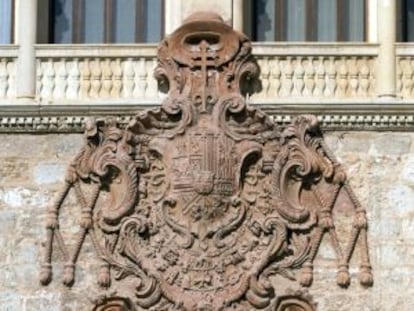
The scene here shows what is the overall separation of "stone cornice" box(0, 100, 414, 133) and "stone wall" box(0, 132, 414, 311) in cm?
9

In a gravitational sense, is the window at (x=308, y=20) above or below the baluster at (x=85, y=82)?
above

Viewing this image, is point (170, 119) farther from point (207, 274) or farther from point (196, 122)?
point (207, 274)

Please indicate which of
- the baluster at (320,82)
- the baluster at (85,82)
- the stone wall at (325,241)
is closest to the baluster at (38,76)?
the baluster at (85,82)

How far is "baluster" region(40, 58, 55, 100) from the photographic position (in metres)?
16.4

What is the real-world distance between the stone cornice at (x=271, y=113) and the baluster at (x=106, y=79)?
21 cm

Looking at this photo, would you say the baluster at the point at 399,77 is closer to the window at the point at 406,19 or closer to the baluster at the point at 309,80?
the window at the point at 406,19

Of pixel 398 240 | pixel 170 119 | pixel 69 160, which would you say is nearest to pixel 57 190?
pixel 69 160

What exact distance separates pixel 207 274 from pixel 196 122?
1495mm

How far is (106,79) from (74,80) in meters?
0.32

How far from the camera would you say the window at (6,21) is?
17047 millimetres

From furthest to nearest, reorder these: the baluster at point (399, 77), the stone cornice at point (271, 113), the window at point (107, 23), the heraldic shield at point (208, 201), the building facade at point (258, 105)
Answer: the window at point (107, 23)
the baluster at point (399, 77)
the stone cornice at point (271, 113)
the building facade at point (258, 105)
the heraldic shield at point (208, 201)

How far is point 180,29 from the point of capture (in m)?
16.1

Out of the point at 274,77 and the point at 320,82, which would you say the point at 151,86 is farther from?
the point at 320,82

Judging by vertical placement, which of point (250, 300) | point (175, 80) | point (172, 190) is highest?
point (175, 80)
